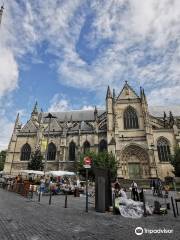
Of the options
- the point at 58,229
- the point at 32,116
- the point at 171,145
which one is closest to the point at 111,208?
the point at 58,229

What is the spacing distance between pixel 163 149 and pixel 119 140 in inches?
288

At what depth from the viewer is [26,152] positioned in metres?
38.9

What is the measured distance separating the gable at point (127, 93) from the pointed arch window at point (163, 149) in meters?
9.46

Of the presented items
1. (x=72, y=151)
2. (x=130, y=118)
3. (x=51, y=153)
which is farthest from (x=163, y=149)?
(x=51, y=153)

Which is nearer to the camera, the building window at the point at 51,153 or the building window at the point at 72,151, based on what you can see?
the building window at the point at 72,151

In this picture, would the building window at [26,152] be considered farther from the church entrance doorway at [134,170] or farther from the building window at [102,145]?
the church entrance doorway at [134,170]

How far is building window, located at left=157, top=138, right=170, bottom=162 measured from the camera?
32.8 metres

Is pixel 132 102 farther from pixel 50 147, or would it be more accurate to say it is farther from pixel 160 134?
pixel 50 147

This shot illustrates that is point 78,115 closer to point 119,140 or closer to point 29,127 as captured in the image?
point 29,127

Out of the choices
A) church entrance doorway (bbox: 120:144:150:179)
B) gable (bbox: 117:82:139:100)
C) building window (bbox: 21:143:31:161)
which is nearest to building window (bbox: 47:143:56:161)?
building window (bbox: 21:143:31:161)

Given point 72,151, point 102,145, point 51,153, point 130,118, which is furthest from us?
point 51,153

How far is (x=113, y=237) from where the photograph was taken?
17.4ft

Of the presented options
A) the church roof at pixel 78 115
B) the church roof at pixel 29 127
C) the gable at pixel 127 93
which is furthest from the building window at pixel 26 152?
the gable at pixel 127 93

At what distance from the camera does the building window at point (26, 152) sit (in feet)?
126
